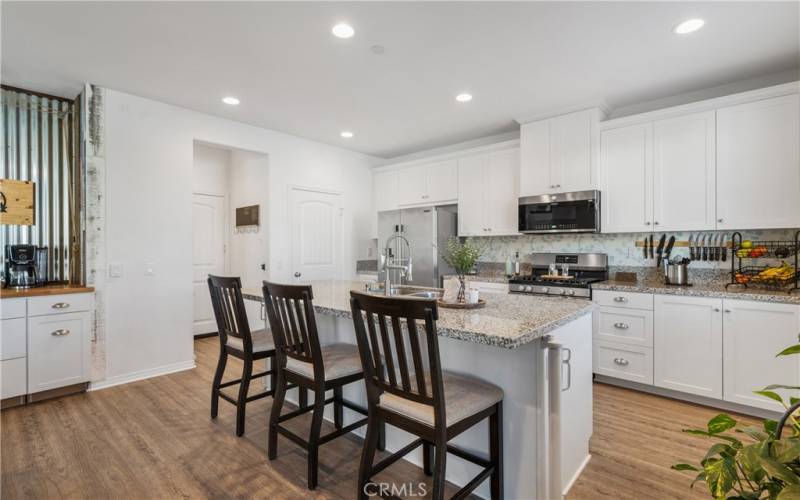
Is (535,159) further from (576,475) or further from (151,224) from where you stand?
(151,224)

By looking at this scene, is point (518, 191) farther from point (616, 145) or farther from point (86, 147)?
point (86, 147)

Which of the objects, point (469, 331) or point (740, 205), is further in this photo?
point (740, 205)

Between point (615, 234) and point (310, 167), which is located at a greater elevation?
point (310, 167)

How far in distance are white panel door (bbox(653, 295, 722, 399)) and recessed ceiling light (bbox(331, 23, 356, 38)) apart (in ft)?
10.0

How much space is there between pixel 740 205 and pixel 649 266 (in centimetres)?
87

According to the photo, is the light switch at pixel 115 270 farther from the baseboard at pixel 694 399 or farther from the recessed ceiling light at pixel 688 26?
the recessed ceiling light at pixel 688 26

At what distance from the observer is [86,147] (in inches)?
127

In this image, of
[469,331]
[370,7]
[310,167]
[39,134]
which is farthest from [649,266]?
[39,134]

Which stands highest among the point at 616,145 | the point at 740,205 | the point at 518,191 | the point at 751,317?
the point at 616,145

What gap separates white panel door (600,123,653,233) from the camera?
3.37 meters

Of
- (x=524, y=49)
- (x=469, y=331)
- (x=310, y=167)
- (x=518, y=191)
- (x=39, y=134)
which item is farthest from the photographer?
(x=310, y=167)

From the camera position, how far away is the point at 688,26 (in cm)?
233

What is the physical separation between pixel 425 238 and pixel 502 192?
3.45ft

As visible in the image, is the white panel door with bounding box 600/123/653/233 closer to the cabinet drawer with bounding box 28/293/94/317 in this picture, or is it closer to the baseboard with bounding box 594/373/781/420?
the baseboard with bounding box 594/373/781/420
